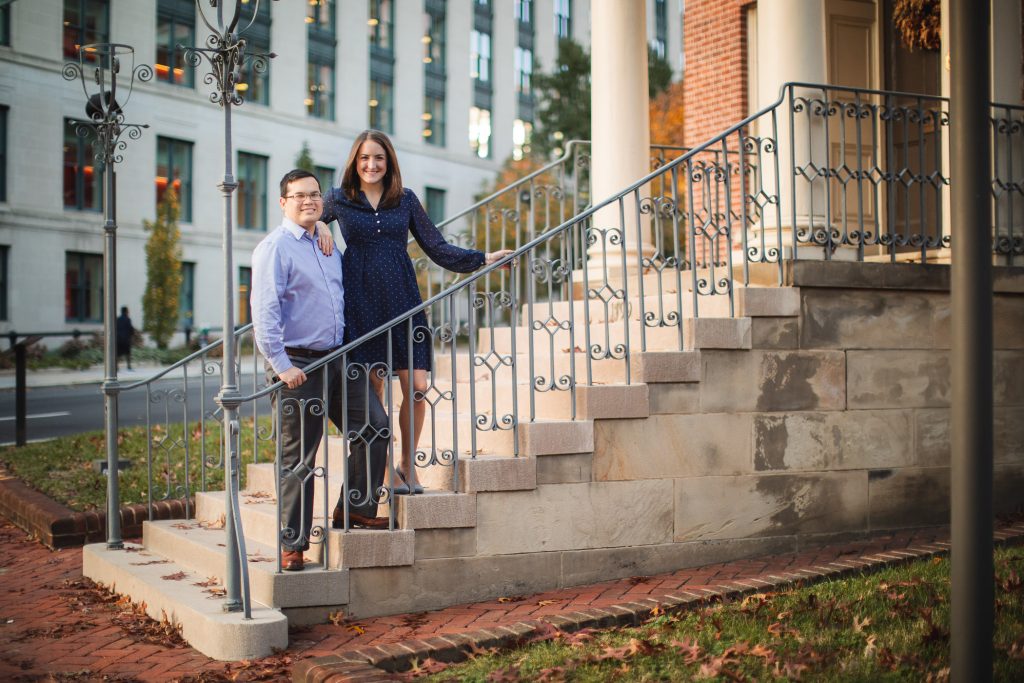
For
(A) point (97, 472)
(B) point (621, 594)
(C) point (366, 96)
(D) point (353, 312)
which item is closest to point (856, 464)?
(B) point (621, 594)

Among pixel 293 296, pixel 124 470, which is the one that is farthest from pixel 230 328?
pixel 124 470

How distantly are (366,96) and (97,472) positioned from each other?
3131cm

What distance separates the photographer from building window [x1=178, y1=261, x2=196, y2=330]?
33031 mm

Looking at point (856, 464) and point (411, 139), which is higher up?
point (411, 139)

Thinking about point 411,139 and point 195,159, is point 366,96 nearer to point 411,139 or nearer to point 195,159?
point 411,139

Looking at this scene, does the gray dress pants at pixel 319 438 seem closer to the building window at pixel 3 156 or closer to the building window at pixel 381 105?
the building window at pixel 3 156

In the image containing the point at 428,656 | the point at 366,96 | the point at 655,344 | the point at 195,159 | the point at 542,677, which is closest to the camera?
the point at 542,677

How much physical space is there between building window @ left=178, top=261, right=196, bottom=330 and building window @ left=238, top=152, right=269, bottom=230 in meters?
2.57

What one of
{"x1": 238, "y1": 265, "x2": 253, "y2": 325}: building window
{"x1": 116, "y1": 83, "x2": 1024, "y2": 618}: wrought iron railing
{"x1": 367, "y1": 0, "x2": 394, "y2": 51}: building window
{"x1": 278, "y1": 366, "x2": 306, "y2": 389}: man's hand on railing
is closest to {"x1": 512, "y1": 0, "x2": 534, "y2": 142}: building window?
{"x1": 367, "y1": 0, "x2": 394, "y2": 51}: building window

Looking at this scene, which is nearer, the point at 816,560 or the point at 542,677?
the point at 542,677

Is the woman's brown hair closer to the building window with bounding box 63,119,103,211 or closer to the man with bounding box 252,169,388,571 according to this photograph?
the man with bounding box 252,169,388,571

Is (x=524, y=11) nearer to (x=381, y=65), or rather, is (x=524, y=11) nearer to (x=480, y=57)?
(x=480, y=57)

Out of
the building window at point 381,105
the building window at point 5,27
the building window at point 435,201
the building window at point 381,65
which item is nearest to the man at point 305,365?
the building window at point 5,27

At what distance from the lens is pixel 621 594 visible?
6004 mm
